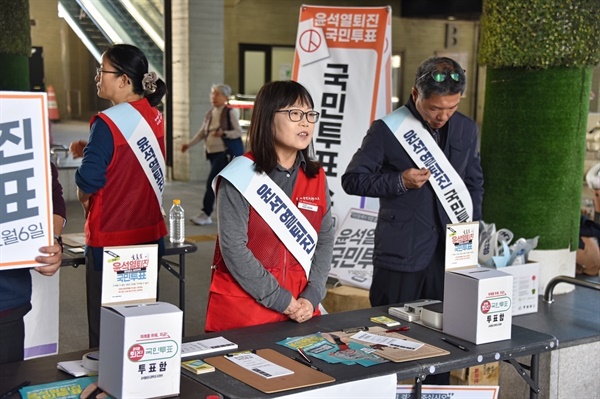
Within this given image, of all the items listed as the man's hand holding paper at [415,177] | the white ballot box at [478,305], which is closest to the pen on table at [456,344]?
→ the white ballot box at [478,305]

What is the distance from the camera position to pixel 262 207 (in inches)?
99.3

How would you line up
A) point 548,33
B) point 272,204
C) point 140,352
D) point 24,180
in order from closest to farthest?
point 140,352
point 24,180
point 272,204
point 548,33

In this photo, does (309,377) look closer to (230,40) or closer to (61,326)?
(61,326)

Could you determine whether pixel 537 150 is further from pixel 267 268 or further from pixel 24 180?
pixel 24 180

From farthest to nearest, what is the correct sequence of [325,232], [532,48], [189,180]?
[189,180] < [532,48] < [325,232]

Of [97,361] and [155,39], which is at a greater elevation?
[155,39]

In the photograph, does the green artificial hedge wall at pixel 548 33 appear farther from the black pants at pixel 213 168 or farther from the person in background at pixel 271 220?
the black pants at pixel 213 168

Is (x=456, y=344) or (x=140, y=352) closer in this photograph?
(x=140, y=352)

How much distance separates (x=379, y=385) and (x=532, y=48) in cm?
278

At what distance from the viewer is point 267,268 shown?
2.57m

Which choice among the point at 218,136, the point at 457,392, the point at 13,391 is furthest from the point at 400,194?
the point at 218,136

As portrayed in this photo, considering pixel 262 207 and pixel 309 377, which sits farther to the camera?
pixel 262 207

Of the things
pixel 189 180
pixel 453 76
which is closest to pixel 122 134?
pixel 453 76

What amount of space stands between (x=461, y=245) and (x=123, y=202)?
145 centimetres
